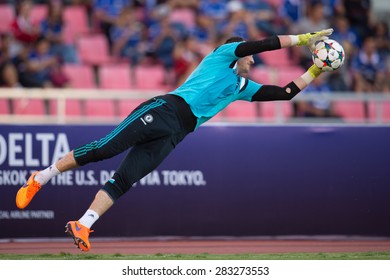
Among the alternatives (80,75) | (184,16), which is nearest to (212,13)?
(184,16)

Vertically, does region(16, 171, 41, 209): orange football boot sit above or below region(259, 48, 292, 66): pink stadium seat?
below

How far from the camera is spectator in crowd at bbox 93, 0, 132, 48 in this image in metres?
18.3

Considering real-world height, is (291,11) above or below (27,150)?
above

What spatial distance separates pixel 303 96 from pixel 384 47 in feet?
19.8

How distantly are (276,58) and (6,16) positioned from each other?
5.12m

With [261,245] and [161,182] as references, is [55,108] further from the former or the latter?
[261,245]

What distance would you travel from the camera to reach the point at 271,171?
14.2m

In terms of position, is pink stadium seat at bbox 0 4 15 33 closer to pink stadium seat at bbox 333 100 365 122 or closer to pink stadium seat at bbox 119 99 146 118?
pink stadium seat at bbox 119 99 146 118

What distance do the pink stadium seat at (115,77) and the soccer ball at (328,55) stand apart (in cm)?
628

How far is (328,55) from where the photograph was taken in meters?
11.1

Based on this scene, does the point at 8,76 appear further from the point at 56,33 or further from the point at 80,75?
the point at 56,33

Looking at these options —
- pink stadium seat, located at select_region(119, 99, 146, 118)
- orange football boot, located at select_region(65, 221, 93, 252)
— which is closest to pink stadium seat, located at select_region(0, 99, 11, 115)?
pink stadium seat, located at select_region(119, 99, 146, 118)

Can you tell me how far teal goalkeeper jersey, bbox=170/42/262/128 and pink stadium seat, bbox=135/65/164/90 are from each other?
6007 mm

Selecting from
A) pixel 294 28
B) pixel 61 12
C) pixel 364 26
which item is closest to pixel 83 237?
pixel 61 12
